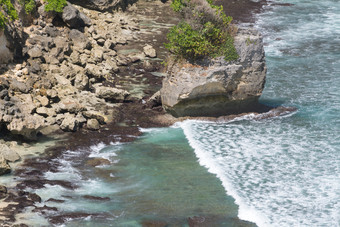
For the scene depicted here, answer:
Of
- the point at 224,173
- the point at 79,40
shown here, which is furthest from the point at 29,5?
the point at 224,173

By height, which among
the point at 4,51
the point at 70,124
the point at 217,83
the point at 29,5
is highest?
the point at 29,5

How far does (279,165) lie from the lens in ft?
67.4

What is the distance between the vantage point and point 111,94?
86.5 ft

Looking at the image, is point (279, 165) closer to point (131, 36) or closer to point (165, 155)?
point (165, 155)

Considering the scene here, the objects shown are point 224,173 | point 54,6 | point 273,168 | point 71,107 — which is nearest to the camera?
point 224,173

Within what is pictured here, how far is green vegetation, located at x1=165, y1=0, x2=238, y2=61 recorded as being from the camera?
2481cm

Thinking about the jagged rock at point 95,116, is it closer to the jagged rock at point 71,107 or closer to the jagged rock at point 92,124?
the jagged rock at point 71,107

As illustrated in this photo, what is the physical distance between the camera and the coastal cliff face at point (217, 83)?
24.6 meters

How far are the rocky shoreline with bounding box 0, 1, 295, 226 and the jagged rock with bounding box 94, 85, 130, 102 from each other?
5 centimetres

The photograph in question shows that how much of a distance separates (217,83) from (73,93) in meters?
6.46

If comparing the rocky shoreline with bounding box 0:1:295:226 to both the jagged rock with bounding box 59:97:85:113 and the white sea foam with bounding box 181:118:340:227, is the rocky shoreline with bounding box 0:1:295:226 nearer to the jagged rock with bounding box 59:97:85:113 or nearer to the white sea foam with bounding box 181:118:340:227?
the jagged rock with bounding box 59:97:85:113

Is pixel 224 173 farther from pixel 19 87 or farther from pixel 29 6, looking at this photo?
pixel 29 6

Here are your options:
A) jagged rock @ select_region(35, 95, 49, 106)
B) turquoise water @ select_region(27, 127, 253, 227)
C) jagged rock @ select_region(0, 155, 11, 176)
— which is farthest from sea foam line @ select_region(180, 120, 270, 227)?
jagged rock @ select_region(0, 155, 11, 176)

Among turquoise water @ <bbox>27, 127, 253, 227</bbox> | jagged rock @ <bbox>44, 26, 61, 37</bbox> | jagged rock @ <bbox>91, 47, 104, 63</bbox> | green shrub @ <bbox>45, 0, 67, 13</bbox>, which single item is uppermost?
green shrub @ <bbox>45, 0, 67, 13</bbox>
